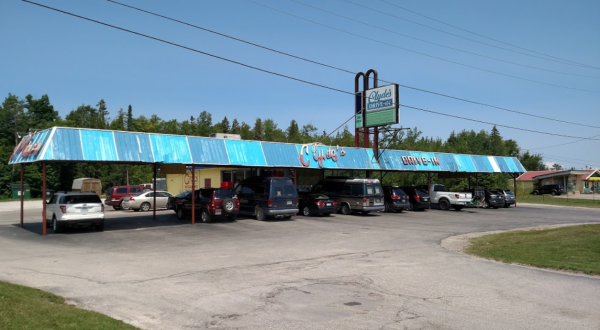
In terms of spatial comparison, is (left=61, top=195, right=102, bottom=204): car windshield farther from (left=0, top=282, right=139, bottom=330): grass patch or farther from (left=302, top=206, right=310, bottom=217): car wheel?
(left=0, top=282, right=139, bottom=330): grass patch

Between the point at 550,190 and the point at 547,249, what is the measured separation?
65293mm

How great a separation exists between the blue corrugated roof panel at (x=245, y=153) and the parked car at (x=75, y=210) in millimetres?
6937

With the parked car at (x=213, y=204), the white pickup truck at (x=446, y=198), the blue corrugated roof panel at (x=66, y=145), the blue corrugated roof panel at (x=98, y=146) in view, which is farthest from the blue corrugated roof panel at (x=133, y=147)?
the white pickup truck at (x=446, y=198)

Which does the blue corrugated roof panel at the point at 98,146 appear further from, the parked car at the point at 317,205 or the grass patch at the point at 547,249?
the grass patch at the point at 547,249

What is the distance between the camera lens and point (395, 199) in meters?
31.8

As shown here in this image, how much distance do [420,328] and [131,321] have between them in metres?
4.32

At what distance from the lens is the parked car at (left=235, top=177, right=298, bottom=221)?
24312 mm

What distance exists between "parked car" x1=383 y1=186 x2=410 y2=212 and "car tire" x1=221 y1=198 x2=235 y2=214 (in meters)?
12.9

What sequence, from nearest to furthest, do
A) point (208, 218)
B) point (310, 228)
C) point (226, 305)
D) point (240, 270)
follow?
point (226, 305)
point (240, 270)
point (310, 228)
point (208, 218)

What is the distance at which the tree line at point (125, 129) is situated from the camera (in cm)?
6712

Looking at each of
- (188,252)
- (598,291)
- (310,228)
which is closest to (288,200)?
(310,228)

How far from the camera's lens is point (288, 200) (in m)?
24.8

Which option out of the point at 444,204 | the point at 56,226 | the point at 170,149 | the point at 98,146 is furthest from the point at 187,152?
the point at 444,204

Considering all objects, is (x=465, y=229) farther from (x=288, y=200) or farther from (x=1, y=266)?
(x=1, y=266)
